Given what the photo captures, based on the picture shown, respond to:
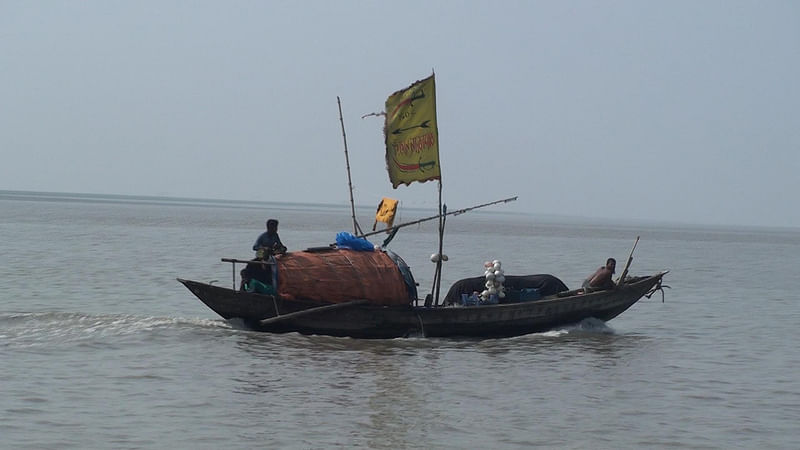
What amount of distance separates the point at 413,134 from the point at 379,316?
383cm

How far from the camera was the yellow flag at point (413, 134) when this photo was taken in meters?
18.9

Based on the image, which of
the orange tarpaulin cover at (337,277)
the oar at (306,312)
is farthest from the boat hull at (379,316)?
the orange tarpaulin cover at (337,277)

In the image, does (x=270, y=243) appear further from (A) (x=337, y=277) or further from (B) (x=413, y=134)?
(B) (x=413, y=134)

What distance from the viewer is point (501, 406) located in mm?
13125

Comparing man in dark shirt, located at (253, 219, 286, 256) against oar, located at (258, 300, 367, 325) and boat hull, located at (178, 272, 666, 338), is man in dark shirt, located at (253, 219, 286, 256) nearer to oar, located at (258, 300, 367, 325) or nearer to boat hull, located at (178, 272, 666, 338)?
boat hull, located at (178, 272, 666, 338)

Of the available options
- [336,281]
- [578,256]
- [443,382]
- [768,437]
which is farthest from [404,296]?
[578,256]

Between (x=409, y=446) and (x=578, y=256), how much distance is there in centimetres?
4247

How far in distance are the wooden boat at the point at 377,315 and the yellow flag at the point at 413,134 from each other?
2.84 metres

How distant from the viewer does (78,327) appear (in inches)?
690

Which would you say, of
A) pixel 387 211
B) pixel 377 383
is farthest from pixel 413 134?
pixel 377 383

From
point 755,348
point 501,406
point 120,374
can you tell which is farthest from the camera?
point 755,348

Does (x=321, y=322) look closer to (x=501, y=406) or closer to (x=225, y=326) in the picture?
(x=225, y=326)

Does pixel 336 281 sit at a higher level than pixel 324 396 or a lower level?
higher

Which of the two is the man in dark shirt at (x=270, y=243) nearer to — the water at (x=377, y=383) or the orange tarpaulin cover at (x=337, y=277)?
the orange tarpaulin cover at (x=337, y=277)
